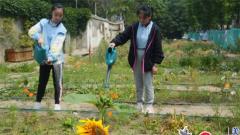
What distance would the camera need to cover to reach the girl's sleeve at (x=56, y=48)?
271 inches

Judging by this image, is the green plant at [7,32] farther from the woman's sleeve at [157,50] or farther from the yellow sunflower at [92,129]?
the yellow sunflower at [92,129]

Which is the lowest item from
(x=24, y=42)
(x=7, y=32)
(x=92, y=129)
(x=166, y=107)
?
(x=166, y=107)

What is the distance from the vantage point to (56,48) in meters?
6.92

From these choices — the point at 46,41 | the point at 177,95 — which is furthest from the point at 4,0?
the point at 46,41

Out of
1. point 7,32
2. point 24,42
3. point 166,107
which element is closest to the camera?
point 166,107

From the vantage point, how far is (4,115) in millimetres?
6430

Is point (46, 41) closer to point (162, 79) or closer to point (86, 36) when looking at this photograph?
point (162, 79)

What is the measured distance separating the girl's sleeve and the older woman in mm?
670

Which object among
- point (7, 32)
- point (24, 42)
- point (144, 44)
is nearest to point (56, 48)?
point (144, 44)

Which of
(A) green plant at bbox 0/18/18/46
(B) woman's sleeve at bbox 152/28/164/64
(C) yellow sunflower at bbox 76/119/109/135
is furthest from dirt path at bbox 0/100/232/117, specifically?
(A) green plant at bbox 0/18/18/46

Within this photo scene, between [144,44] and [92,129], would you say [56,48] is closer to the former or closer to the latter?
[144,44]

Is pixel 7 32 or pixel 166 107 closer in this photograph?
pixel 166 107

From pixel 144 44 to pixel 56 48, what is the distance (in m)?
1.17

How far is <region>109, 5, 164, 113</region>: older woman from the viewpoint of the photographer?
22.8 feet
